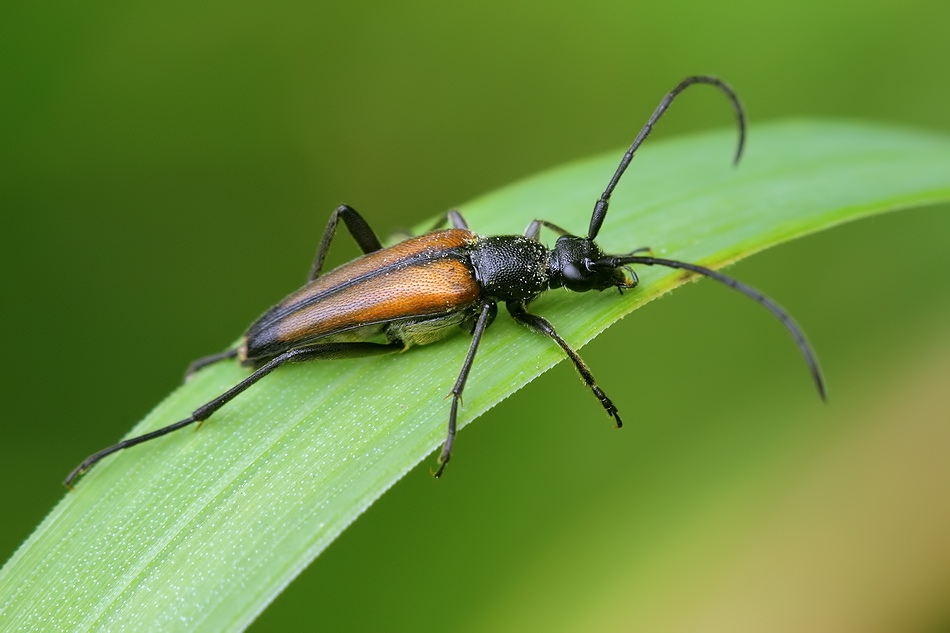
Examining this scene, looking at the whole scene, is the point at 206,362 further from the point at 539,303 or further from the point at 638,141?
the point at 638,141

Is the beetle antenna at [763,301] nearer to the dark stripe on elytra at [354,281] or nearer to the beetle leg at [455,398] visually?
the beetle leg at [455,398]

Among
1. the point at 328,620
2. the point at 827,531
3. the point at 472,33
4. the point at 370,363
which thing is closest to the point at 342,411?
the point at 370,363

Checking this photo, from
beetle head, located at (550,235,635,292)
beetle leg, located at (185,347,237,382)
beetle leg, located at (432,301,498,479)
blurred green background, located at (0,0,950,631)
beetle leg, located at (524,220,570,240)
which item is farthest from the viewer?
blurred green background, located at (0,0,950,631)

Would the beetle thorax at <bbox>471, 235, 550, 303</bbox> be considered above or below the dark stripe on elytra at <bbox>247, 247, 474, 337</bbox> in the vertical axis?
below

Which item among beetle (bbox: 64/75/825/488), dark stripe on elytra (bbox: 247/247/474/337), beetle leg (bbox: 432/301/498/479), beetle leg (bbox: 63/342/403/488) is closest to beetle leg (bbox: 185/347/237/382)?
beetle (bbox: 64/75/825/488)

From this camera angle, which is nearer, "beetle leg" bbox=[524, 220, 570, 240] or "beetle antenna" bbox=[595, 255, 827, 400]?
"beetle antenna" bbox=[595, 255, 827, 400]

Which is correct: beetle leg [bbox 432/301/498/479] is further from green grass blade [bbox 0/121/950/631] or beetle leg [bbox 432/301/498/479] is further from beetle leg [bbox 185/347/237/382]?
beetle leg [bbox 185/347/237/382]

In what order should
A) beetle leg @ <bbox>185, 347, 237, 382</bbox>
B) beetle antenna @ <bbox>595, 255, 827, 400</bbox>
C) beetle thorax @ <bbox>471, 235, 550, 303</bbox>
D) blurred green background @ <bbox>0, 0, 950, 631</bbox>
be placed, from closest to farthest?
beetle antenna @ <bbox>595, 255, 827, 400</bbox>
beetle thorax @ <bbox>471, 235, 550, 303</bbox>
beetle leg @ <bbox>185, 347, 237, 382</bbox>
blurred green background @ <bbox>0, 0, 950, 631</bbox>

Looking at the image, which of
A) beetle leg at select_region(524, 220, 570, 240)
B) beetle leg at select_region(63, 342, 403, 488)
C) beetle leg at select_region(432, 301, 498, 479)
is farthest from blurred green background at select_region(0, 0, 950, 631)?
beetle leg at select_region(432, 301, 498, 479)

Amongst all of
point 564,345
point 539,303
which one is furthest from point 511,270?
point 564,345

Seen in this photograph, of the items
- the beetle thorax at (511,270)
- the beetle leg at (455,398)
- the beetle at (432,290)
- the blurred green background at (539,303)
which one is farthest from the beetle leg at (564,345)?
the blurred green background at (539,303)
